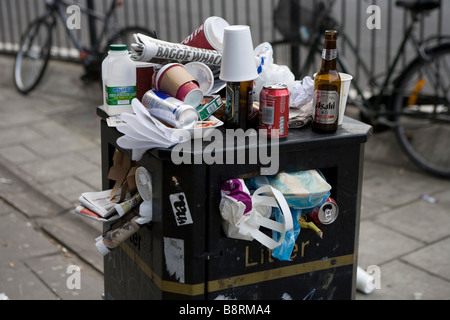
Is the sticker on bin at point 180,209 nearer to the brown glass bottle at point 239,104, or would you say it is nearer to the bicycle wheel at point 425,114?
the brown glass bottle at point 239,104

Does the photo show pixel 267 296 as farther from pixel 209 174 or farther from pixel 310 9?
pixel 310 9

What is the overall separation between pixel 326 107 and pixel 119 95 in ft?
2.61

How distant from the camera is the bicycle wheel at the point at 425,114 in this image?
4.93m

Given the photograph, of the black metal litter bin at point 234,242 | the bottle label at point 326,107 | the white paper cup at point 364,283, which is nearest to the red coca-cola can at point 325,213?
the black metal litter bin at point 234,242

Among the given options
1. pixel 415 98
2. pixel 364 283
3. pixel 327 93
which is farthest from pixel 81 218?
pixel 415 98

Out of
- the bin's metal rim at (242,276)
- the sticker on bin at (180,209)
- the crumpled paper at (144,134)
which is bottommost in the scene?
the bin's metal rim at (242,276)

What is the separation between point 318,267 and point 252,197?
45 cm

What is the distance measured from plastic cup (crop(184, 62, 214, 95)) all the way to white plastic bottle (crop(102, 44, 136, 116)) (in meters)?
0.22

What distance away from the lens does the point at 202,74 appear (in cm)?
249

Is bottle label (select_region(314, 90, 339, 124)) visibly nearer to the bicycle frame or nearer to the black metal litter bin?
the black metal litter bin

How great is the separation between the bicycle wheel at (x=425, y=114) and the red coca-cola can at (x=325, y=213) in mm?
2847

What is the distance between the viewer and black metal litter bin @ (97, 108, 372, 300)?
2.18 meters

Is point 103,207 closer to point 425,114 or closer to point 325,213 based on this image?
point 325,213

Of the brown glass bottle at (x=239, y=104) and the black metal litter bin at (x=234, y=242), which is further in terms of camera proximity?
the brown glass bottle at (x=239, y=104)
